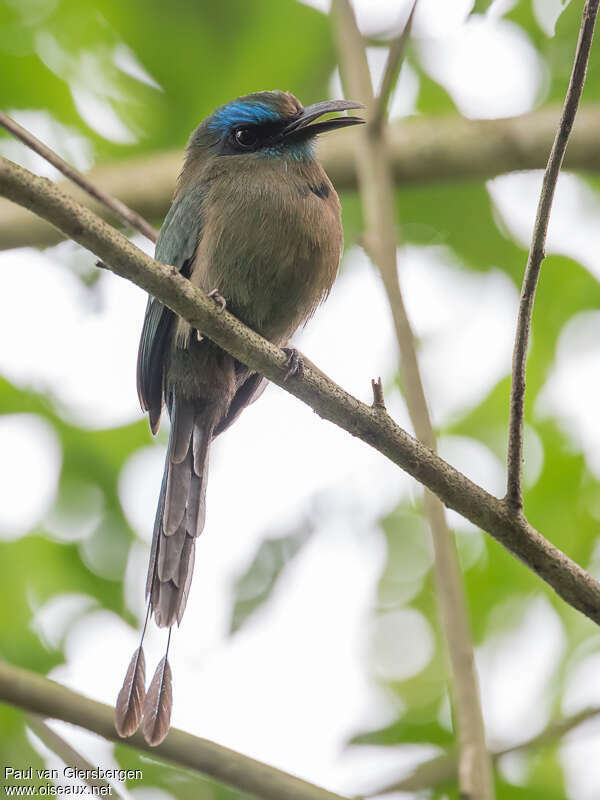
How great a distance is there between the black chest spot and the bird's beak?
0.21m

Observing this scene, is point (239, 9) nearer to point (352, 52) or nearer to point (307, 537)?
point (352, 52)

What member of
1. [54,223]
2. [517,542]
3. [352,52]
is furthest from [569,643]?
[54,223]

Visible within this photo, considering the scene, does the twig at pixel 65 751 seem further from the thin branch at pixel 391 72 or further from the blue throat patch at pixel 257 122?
the thin branch at pixel 391 72

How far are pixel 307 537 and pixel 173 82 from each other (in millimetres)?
2255

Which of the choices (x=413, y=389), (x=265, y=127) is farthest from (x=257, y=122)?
(x=413, y=389)

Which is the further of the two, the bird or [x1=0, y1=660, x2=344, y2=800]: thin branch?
the bird

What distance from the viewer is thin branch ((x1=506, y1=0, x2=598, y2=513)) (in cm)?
248

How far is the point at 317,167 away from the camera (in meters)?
4.30

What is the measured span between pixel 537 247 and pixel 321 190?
1.66 metres

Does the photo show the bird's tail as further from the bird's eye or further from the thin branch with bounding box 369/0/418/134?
the thin branch with bounding box 369/0/418/134

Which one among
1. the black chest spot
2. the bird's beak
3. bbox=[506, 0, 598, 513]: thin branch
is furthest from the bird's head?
bbox=[506, 0, 598, 513]: thin branch

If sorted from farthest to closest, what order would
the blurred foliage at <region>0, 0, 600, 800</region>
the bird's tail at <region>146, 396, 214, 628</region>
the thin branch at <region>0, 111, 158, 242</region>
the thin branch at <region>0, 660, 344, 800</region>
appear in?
1. the blurred foliage at <region>0, 0, 600, 800</region>
2. the bird's tail at <region>146, 396, 214, 628</region>
3. the thin branch at <region>0, 111, 158, 242</region>
4. the thin branch at <region>0, 660, 344, 800</region>

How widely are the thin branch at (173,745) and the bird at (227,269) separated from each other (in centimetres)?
60

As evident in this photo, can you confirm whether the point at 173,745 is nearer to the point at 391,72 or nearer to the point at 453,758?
the point at 453,758
